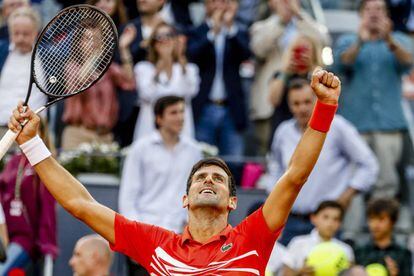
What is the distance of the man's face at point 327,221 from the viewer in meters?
11.4

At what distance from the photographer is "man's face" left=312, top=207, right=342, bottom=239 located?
11383 millimetres

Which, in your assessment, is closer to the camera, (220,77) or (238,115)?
(238,115)

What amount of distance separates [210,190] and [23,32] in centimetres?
487

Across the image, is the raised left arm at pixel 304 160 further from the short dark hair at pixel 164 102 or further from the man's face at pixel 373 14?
the man's face at pixel 373 14

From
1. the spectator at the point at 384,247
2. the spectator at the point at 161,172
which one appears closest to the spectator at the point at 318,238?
the spectator at the point at 384,247

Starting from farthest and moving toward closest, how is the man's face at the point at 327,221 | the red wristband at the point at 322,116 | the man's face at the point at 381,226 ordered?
1. the man's face at the point at 381,226
2. the man's face at the point at 327,221
3. the red wristband at the point at 322,116

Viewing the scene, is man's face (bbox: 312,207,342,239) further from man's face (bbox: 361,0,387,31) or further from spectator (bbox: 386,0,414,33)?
spectator (bbox: 386,0,414,33)

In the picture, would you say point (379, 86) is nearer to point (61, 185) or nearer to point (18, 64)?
point (18, 64)

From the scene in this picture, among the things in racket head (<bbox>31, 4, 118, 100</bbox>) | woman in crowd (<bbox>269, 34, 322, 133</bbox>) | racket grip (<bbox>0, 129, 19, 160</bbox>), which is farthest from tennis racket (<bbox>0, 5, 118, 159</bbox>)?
woman in crowd (<bbox>269, 34, 322, 133</bbox>)

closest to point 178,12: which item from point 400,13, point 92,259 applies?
point 400,13

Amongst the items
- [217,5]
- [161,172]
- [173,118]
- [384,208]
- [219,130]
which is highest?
[217,5]

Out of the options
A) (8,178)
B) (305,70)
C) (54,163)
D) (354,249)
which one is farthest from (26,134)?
(305,70)

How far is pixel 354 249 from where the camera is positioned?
37.7 ft

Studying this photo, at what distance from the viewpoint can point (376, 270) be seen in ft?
36.5
